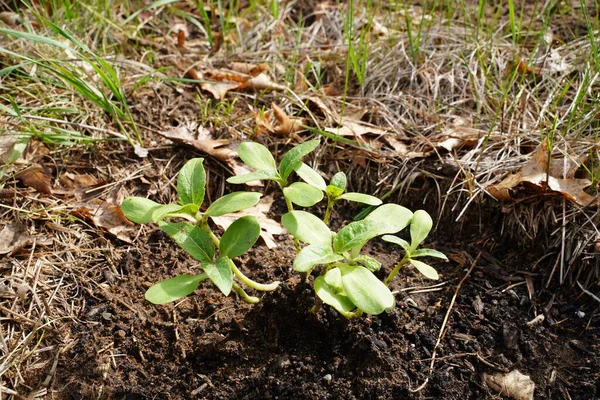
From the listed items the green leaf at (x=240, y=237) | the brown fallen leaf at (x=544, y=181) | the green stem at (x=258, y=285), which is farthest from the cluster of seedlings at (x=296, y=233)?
the brown fallen leaf at (x=544, y=181)

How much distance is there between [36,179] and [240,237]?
977mm

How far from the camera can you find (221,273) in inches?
56.7

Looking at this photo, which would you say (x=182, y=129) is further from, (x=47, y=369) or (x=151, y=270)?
(x=47, y=369)

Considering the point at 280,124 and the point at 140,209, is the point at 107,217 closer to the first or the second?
the point at 140,209

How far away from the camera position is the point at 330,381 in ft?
5.30

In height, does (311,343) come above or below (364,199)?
below

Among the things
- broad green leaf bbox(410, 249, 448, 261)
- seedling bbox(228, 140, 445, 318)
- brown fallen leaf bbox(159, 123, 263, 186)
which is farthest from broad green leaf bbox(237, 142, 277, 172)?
brown fallen leaf bbox(159, 123, 263, 186)

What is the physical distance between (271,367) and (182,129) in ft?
3.54

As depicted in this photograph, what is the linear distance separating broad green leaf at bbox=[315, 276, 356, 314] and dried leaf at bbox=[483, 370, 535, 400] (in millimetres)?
516

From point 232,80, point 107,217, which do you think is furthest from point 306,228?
point 232,80

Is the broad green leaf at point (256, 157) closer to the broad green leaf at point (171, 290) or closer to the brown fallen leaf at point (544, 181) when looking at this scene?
the broad green leaf at point (171, 290)

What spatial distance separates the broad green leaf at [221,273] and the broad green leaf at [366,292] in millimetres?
281

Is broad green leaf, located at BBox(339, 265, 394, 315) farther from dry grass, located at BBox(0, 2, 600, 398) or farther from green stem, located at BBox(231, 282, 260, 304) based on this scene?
dry grass, located at BBox(0, 2, 600, 398)

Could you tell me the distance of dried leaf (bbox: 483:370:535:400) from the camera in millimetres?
1627
